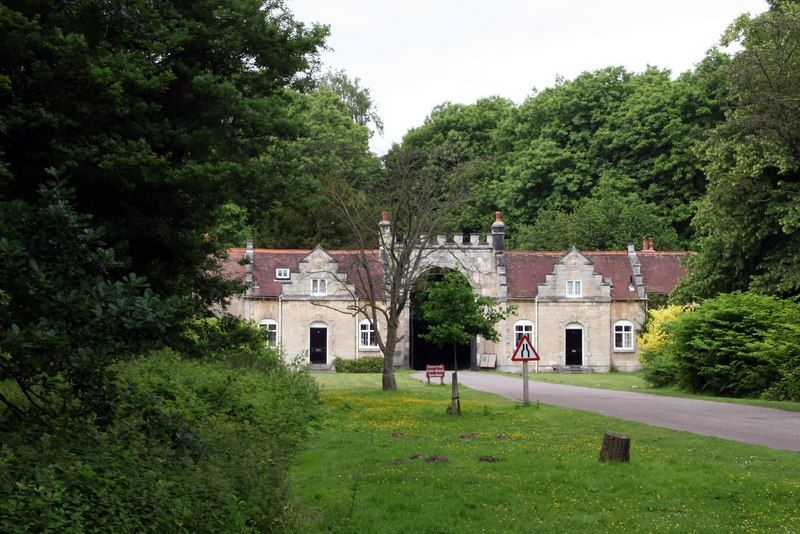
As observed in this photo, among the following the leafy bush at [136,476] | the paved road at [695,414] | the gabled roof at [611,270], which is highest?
the gabled roof at [611,270]

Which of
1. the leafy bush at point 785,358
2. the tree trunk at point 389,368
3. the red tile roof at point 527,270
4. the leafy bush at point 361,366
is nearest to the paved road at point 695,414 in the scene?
the leafy bush at point 785,358

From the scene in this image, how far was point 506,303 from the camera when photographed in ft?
187

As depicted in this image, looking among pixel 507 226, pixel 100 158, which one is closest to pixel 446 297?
pixel 100 158

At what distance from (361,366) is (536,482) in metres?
43.4

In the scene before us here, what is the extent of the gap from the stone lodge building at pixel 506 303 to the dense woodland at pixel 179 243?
42.9 ft

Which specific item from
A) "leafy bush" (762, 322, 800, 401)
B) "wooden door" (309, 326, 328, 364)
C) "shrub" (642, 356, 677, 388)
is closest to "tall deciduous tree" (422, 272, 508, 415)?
"leafy bush" (762, 322, 800, 401)

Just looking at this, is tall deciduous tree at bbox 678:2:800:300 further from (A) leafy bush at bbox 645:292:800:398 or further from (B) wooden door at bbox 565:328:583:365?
(B) wooden door at bbox 565:328:583:365

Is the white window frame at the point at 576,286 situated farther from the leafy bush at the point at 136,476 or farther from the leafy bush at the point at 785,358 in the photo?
the leafy bush at the point at 136,476

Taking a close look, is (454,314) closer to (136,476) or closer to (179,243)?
(179,243)

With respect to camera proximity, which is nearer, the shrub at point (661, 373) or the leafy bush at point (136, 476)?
the leafy bush at point (136, 476)

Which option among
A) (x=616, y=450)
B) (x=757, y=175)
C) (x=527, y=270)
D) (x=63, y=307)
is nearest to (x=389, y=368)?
(x=757, y=175)

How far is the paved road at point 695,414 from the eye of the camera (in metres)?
17.8

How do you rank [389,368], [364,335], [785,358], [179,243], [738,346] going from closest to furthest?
[179,243], [785,358], [738,346], [389,368], [364,335]

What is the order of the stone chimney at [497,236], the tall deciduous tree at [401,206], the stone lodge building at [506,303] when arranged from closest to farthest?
the tall deciduous tree at [401,206], the stone lodge building at [506,303], the stone chimney at [497,236]
